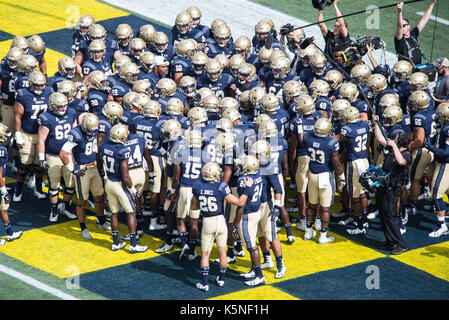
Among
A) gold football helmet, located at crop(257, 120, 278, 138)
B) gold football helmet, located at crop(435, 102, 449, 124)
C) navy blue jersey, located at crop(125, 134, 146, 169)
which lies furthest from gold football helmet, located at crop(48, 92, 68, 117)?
gold football helmet, located at crop(435, 102, 449, 124)

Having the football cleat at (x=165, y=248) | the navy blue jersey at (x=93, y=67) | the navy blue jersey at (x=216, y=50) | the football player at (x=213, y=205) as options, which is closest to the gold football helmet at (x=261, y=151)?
the football player at (x=213, y=205)

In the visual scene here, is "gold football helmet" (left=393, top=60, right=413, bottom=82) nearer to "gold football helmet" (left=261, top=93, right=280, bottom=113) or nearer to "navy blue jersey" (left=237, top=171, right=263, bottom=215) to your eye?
"gold football helmet" (left=261, top=93, right=280, bottom=113)

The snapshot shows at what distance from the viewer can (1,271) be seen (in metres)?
13.3

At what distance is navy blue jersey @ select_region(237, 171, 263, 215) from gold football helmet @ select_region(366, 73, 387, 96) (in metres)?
3.72

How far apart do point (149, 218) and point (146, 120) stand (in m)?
1.91

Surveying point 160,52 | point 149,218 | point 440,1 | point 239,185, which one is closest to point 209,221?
point 239,185


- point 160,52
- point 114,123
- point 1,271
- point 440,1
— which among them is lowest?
point 1,271

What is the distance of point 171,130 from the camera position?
1393 centimetres

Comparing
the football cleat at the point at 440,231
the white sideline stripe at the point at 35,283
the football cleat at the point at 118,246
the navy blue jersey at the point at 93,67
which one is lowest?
the white sideline stripe at the point at 35,283

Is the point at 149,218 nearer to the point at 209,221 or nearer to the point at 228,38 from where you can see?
the point at 209,221

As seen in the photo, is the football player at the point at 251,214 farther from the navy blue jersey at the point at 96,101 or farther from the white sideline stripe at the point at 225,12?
the white sideline stripe at the point at 225,12

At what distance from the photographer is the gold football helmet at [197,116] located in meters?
14.4

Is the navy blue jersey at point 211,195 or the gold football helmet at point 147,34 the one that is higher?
the gold football helmet at point 147,34

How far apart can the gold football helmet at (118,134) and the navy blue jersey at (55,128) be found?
5.04ft
